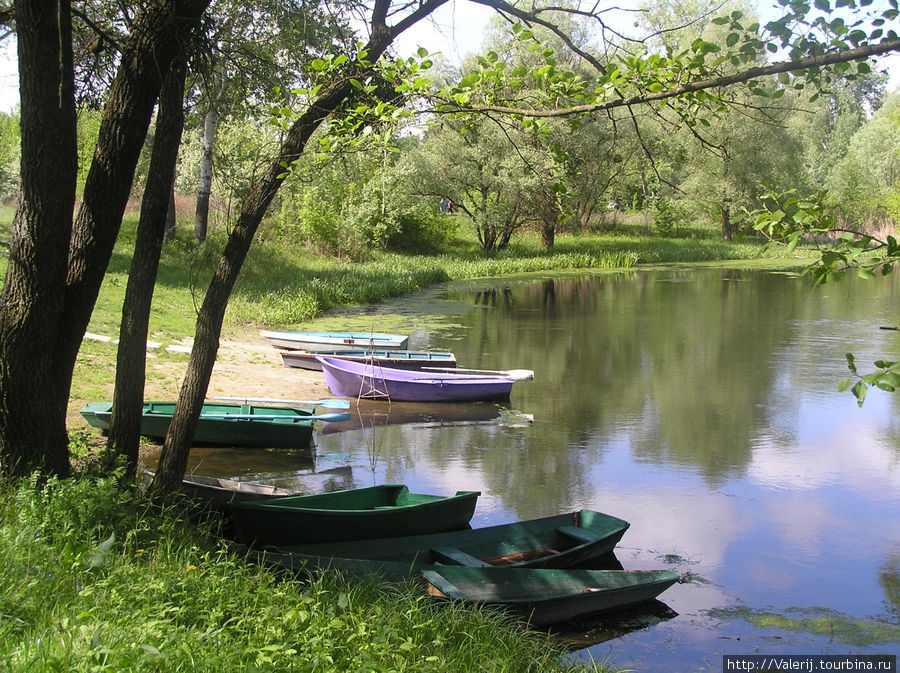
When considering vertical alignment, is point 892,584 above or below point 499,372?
below

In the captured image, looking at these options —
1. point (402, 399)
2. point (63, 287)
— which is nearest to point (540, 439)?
point (402, 399)

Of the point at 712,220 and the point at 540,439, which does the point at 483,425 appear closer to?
the point at 540,439

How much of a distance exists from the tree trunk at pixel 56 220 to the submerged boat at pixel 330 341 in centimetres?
946

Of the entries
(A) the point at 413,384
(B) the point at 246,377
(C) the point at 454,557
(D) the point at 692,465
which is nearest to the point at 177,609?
(C) the point at 454,557

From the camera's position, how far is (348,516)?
6.44 meters

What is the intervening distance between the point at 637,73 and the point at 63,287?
12.1 ft

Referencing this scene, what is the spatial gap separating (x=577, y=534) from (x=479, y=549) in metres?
0.83

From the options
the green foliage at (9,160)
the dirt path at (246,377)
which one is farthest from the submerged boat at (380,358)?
the green foliage at (9,160)

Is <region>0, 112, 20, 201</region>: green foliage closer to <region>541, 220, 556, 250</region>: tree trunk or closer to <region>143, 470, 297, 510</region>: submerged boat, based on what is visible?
<region>541, 220, 556, 250</region>: tree trunk

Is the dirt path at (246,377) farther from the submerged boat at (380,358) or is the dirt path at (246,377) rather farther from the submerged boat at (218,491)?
the submerged boat at (218,491)

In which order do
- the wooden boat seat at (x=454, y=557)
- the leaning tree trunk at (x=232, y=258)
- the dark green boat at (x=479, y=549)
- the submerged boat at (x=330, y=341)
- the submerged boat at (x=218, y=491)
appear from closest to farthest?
1. the dark green boat at (x=479, y=549)
2. the leaning tree trunk at (x=232, y=258)
3. the wooden boat seat at (x=454, y=557)
4. the submerged boat at (x=218, y=491)
5. the submerged boat at (x=330, y=341)

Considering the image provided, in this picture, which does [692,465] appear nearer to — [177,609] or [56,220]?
[56,220]

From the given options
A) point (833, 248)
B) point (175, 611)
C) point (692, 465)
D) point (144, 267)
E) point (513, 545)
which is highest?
point (833, 248)

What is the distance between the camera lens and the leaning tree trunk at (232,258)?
20.0 ft
